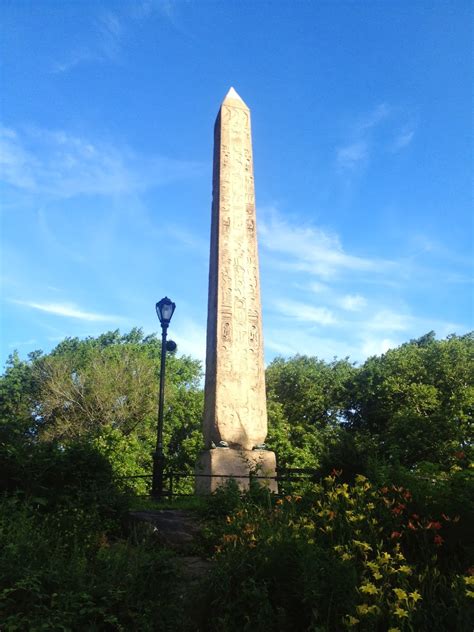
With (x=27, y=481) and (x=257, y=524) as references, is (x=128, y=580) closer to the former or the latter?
(x=257, y=524)

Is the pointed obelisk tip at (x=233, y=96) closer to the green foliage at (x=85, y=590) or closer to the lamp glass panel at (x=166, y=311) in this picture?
the lamp glass panel at (x=166, y=311)

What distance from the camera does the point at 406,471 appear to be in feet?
20.9

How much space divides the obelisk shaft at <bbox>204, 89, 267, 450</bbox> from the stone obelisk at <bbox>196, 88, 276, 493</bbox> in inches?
0.8

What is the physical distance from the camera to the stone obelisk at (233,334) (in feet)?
35.9

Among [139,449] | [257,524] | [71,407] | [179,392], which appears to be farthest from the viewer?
[179,392]

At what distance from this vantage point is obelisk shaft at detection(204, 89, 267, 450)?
11.2 meters

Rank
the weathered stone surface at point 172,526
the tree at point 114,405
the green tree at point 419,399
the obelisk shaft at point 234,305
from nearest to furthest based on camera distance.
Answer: the weathered stone surface at point 172,526
the obelisk shaft at point 234,305
the green tree at point 419,399
the tree at point 114,405

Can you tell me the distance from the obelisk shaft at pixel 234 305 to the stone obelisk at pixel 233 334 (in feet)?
0.07

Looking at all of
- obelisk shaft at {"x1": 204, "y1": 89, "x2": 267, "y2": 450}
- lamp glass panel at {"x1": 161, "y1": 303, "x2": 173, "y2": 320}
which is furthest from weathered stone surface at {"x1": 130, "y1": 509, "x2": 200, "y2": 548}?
lamp glass panel at {"x1": 161, "y1": 303, "x2": 173, "y2": 320}

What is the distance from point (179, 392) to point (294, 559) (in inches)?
1196

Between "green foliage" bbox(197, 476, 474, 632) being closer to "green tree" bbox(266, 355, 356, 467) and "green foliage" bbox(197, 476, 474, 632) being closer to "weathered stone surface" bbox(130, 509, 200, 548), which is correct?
"weathered stone surface" bbox(130, 509, 200, 548)

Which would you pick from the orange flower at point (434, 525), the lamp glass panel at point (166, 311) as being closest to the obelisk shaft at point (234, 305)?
the lamp glass panel at point (166, 311)

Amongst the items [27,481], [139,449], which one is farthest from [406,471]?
[139,449]

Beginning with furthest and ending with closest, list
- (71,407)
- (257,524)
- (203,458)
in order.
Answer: (71,407) < (203,458) < (257,524)
